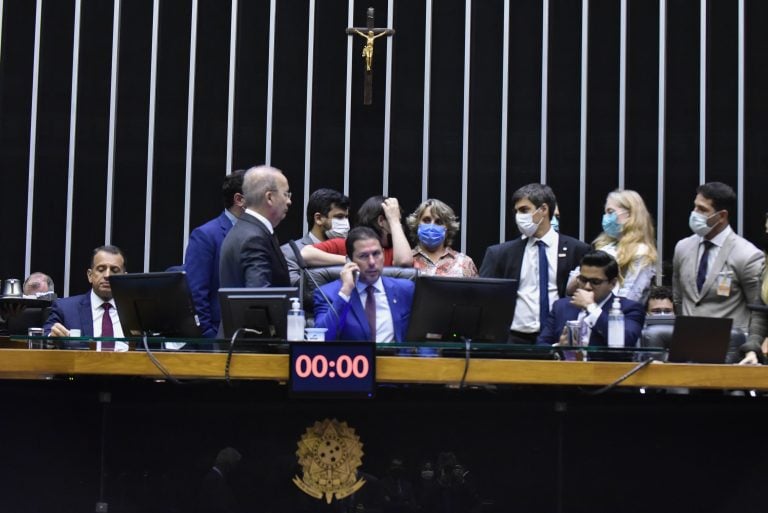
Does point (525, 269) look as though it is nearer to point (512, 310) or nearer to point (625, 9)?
point (512, 310)

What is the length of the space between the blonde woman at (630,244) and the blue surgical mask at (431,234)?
0.88 m

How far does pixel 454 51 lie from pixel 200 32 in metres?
1.94

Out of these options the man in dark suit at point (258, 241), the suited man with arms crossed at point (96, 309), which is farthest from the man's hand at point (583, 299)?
the suited man with arms crossed at point (96, 309)

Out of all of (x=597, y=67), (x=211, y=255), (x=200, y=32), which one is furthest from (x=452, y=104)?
Answer: (x=211, y=255)

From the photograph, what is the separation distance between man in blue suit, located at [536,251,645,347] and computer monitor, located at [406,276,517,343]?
Result: 518 millimetres

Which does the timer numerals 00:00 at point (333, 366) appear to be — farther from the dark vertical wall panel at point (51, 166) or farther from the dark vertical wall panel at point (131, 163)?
the dark vertical wall panel at point (51, 166)

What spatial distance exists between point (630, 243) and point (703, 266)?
514 millimetres

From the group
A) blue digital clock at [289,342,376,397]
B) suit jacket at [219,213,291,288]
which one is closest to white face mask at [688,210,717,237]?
suit jacket at [219,213,291,288]

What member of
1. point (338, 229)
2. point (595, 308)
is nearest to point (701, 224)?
Result: point (595, 308)

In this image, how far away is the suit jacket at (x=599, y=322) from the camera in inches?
249

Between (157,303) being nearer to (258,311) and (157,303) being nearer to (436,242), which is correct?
(258,311)

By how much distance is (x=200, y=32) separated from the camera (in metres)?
10.4

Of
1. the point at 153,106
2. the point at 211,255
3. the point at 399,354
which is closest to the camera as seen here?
the point at 399,354

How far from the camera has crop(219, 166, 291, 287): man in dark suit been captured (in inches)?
252
